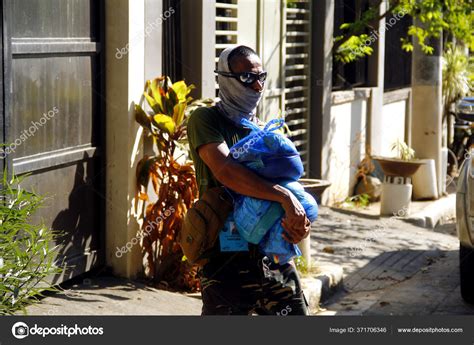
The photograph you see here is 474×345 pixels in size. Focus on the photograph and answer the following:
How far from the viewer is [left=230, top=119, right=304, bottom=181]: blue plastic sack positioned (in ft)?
15.4

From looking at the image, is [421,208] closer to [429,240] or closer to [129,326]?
[429,240]

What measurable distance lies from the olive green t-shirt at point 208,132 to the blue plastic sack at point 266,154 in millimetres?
128

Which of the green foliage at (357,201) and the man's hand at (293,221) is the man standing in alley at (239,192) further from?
the green foliage at (357,201)

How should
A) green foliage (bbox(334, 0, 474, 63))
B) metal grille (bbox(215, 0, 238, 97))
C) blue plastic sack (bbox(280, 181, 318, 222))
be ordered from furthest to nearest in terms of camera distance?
green foliage (bbox(334, 0, 474, 63)), metal grille (bbox(215, 0, 238, 97)), blue plastic sack (bbox(280, 181, 318, 222))

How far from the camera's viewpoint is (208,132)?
4773 millimetres

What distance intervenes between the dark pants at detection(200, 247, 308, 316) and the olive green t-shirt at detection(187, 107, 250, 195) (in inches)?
14.7

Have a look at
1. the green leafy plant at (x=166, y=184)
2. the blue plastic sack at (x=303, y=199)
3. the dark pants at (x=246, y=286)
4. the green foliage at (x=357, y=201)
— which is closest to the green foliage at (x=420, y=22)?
the green foliage at (x=357, y=201)

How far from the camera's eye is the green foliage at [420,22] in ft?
41.6

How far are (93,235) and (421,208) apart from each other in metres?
6.50

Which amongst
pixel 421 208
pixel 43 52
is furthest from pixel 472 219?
pixel 421 208

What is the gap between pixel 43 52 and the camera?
6.80m

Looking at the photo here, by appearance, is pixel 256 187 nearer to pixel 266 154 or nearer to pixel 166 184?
pixel 266 154

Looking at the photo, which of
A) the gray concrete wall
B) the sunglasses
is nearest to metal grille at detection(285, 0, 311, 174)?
the gray concrete wall

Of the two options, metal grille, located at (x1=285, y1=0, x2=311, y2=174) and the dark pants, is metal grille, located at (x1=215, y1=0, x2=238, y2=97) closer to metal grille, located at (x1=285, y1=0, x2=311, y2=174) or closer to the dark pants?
metal grille, located at (x1=285, y1=0, x2=311, y2=174)
